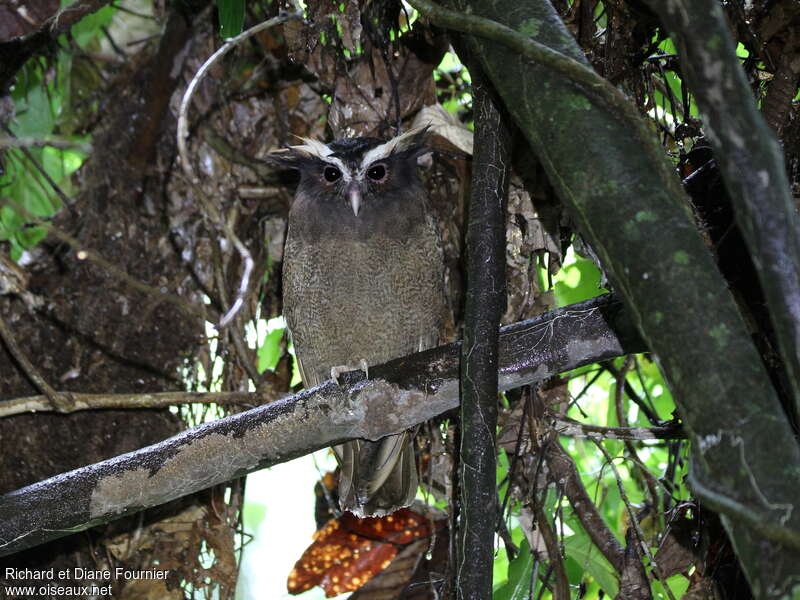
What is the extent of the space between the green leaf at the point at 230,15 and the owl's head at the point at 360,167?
528mm

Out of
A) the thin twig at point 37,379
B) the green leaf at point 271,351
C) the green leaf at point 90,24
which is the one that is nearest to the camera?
the thin twig at point 37,379

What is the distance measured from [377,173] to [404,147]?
142 millimetres

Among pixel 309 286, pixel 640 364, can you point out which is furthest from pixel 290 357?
pixel 640 364

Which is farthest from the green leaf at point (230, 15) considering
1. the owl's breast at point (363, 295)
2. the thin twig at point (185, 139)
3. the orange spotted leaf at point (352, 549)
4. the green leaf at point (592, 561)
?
the green leaf at point (592, 561)

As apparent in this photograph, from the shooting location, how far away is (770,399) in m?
1.05

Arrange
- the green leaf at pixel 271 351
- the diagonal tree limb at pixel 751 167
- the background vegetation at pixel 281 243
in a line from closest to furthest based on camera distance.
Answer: the diagonal tree limb at pixel 751 167 → the background vegetation at pixel 281 243 → the green leaf at pixel 271 351

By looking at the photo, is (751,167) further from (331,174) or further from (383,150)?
(331,174)

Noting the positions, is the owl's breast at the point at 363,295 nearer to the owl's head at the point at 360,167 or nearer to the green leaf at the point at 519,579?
the owl's head at the point at 360,167

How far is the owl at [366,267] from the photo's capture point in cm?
293

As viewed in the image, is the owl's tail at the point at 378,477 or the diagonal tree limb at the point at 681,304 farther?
the owl's tail at the point at 378,477

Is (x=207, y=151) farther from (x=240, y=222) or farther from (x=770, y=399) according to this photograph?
(x=770, y=399)

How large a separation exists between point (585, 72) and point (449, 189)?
6.77ft

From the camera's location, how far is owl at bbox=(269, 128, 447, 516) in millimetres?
2926

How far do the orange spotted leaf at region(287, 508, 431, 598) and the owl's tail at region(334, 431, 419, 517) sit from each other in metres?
0.23
